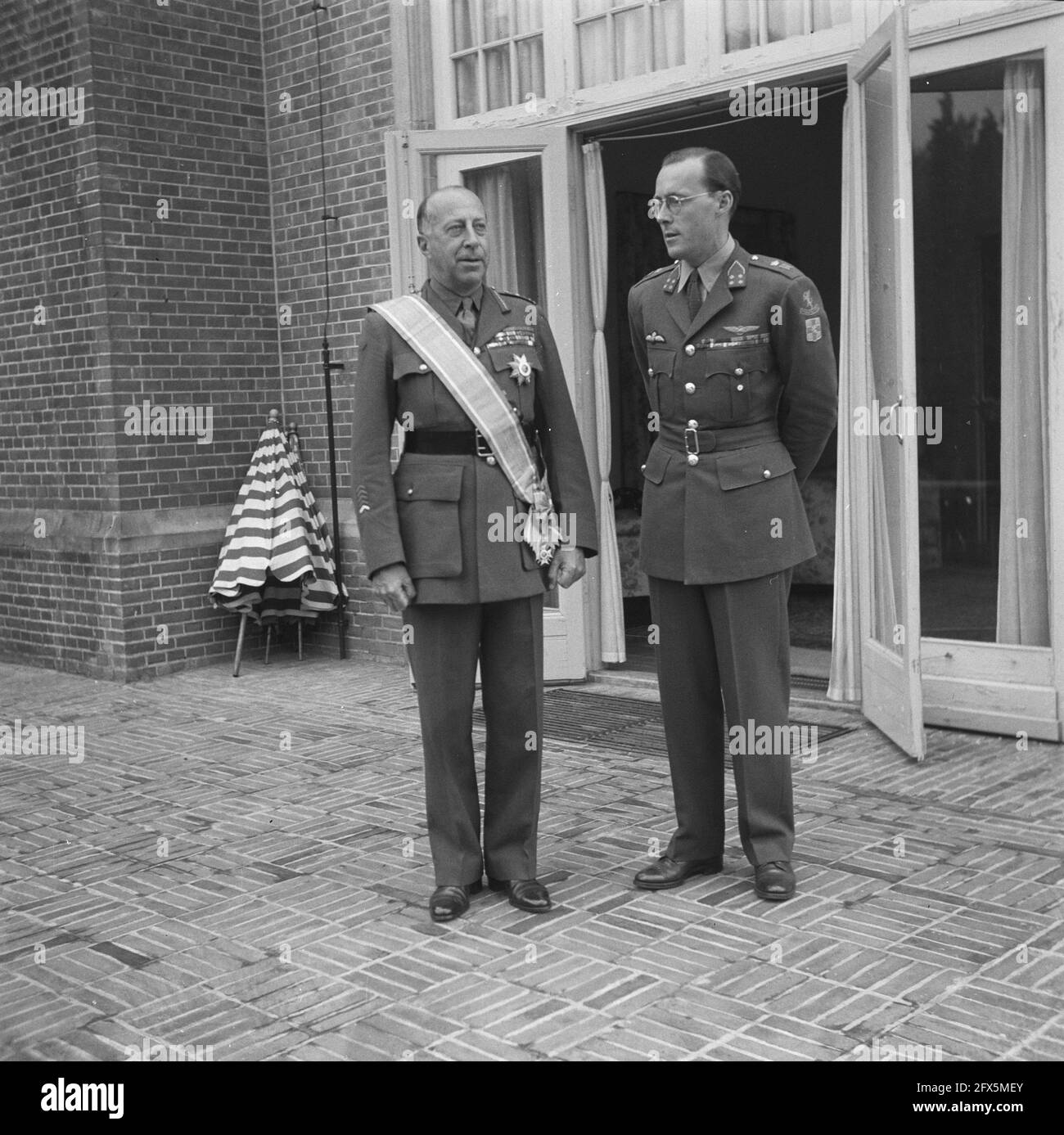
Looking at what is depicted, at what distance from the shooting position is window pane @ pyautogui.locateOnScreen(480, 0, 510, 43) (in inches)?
311

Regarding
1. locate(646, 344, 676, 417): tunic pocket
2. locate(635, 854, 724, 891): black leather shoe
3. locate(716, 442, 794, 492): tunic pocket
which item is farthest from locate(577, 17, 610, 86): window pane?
locate(635, 854, 724, 891): black leather shoe

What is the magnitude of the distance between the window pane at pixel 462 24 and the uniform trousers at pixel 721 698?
4.79m

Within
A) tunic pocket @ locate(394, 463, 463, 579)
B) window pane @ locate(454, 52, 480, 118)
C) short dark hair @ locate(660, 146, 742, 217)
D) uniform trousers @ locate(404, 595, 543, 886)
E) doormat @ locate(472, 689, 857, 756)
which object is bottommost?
doormat @ locate(472, 689, 857, 756)

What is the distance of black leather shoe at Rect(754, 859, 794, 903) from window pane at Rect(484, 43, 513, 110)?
509 cm

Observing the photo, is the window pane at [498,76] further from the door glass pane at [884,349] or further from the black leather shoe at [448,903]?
the black leather shoe at [448,903]

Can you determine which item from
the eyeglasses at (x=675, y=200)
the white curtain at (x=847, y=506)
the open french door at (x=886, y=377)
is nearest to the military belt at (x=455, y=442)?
the eyeglasses at (x=675, y=200)

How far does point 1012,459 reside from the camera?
6.25 meters

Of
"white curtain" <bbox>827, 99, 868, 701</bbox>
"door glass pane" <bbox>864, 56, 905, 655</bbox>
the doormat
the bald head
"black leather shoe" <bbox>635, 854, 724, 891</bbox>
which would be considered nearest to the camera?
the bald head

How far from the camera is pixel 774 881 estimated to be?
4.18 m

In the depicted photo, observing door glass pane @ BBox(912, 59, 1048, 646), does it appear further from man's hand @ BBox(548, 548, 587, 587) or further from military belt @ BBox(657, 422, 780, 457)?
man's hand @ BBox(548, 548, 587, 587)

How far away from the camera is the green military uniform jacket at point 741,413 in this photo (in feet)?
13.4

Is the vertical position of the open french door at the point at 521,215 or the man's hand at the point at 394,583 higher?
the open french door at the point at 521,215

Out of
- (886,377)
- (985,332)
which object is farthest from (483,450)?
(985,332)

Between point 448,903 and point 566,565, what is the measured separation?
1.02 metres
